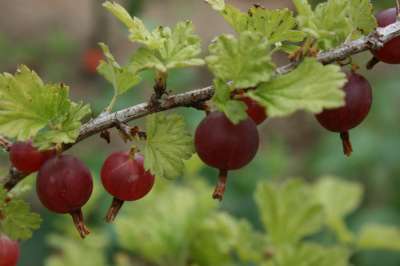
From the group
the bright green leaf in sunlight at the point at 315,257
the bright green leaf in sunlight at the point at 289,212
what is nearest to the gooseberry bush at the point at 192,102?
the bright green leaf in sunlight at the point at 315,257

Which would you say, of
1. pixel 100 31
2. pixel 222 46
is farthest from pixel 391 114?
pixel 222 46

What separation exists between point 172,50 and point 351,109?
250 millimetres

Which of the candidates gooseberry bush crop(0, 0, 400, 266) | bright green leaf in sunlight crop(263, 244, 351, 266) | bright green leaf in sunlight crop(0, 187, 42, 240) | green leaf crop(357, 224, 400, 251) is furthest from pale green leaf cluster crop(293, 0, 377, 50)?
green leaf crop(357, 224, 400, 251)

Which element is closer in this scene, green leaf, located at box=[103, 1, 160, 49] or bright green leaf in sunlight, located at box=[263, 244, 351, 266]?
green leaf, located at box=[103, 1, 160, 49]

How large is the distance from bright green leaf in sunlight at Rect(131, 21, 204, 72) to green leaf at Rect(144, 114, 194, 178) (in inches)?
3.4

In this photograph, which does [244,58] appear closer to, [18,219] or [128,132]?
[128,132]

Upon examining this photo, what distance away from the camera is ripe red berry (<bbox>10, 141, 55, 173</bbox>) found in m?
1.03

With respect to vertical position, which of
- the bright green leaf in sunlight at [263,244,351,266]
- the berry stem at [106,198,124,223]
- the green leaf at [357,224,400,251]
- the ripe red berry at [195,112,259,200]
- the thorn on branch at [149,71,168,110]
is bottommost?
the bright green leaf in sunlight at [263,244,351,266]

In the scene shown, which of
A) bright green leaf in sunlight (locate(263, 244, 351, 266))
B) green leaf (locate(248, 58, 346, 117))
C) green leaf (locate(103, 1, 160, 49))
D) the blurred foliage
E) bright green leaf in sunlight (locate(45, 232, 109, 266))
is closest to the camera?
green leaf (locate(248, 58, 346, 117))

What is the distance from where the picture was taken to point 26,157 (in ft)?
3.38

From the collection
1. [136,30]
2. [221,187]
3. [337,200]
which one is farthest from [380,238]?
[136,30]

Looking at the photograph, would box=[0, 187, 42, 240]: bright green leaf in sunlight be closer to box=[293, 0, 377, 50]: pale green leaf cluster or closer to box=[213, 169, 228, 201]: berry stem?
box=[213, 169, 228, 201]: berry stem

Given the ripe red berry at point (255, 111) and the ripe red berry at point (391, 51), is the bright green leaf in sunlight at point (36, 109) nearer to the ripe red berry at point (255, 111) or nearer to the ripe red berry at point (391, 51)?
the ripe red berry at point (255, 111)

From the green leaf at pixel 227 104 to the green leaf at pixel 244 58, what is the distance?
1cm
